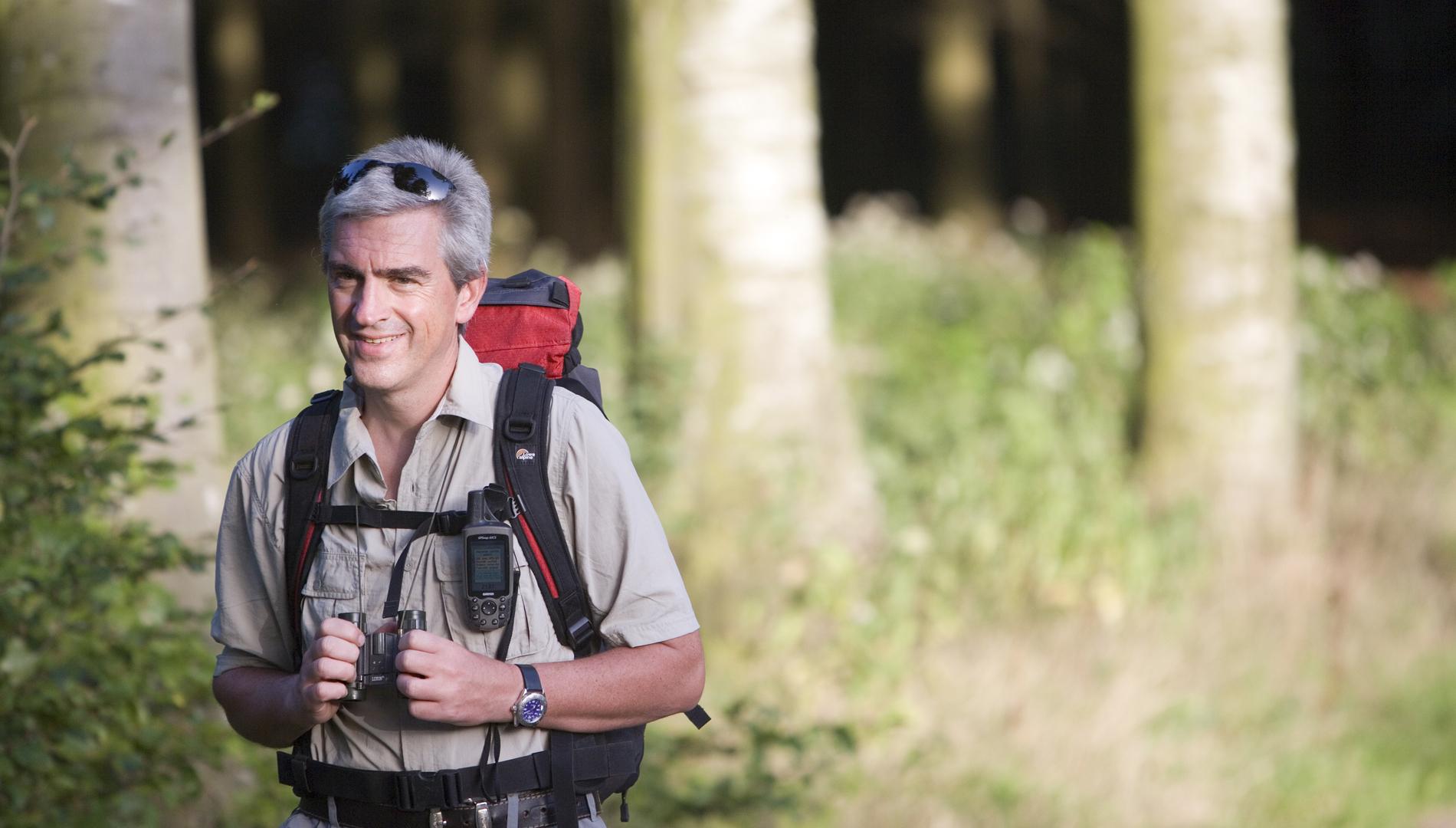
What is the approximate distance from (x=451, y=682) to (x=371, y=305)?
591mm

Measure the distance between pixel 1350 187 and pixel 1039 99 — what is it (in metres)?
6.60

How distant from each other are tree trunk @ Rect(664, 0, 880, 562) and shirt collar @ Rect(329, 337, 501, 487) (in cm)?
Result: 408

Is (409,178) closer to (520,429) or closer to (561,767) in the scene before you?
(520,429)

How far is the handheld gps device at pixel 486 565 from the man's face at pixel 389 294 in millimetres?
284

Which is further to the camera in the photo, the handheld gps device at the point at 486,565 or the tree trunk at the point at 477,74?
the tree trunk at the point at 477,74

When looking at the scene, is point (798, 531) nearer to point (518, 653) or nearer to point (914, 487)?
point (914, 487)

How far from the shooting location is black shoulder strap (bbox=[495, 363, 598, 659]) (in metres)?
2.47

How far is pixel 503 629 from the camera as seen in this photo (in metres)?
2.48

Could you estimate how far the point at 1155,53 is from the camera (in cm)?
844

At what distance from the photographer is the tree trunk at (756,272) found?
22.2 ft

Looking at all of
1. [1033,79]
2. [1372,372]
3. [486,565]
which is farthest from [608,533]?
[1033,79]

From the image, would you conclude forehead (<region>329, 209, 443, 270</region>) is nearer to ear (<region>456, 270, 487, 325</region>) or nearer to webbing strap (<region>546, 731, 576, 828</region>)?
ear (<region>456, 270, 487, 325</region>)

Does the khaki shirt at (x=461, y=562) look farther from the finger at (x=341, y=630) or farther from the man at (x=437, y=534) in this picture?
the finger at (x=341, y=630)

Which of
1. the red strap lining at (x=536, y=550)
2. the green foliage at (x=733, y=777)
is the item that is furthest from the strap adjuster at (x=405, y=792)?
the green foliage at (x=733, y=777)
